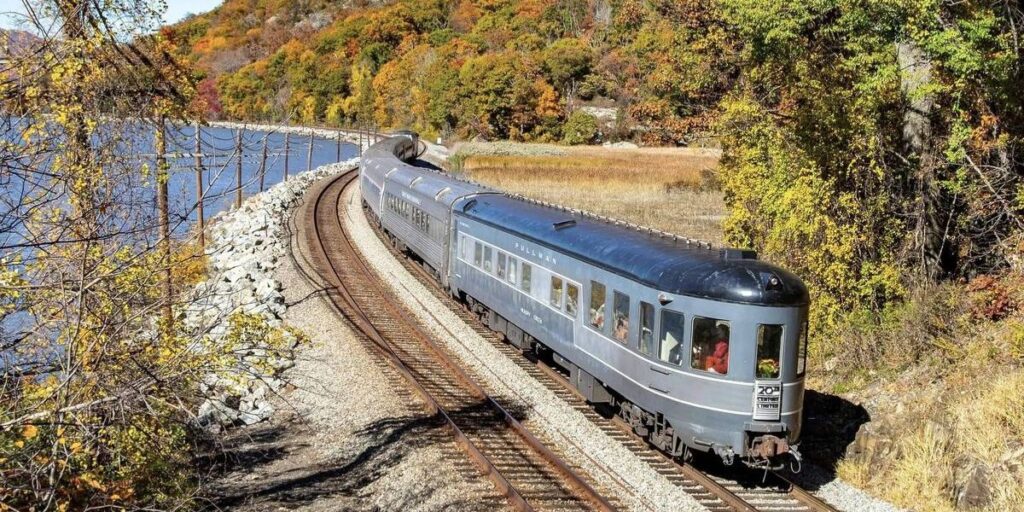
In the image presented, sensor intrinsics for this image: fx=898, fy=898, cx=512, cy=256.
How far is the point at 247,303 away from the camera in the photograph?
1145 centimetres

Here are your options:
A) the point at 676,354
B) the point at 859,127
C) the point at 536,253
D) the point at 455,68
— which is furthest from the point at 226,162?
the point at 455,68

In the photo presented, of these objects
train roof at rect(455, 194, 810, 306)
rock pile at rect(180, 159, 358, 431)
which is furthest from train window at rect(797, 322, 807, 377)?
rock pile at rect(180, 159, 358, 431)

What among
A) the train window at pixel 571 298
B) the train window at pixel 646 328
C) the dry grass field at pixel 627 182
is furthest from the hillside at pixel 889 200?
the dry grass field at pixel 627 182

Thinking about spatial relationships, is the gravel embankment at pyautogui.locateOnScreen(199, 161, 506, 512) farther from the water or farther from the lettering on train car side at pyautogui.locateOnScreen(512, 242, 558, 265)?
the lettering on train car side at pyautogui.locateOnScreen(512, 242, 558, 265)

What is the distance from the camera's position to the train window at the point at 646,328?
11.8 metres

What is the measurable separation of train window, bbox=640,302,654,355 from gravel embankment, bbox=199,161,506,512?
2.76m

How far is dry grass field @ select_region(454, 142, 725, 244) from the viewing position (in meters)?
31.4

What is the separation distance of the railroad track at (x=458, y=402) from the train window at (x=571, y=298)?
189cm

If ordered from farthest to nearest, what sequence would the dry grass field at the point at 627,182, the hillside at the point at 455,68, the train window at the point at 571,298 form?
1. the hillside at the point at 455,68
2. the dry grass field at the point at 627,182
3. the train window at the point at 571,298

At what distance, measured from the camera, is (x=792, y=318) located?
1121 cm

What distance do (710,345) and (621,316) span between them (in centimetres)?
171

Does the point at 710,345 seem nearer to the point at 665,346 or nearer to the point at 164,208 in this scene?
the point at 665,346

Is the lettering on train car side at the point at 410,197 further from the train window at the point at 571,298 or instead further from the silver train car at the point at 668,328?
the train window at the point at 571,298

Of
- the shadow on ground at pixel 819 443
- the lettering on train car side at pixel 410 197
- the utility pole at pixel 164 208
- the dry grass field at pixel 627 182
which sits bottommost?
the shadow on ground at pixel 819 443
